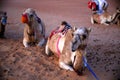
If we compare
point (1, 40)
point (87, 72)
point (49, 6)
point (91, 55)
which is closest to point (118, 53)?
point (91, 55)

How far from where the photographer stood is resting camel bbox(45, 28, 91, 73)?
4.10 m

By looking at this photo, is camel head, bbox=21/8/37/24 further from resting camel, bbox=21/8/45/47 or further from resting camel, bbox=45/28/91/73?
resting camel, bbox=45/28/91/73

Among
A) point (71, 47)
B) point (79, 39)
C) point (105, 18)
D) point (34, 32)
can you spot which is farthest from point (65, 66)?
point (105, 18)

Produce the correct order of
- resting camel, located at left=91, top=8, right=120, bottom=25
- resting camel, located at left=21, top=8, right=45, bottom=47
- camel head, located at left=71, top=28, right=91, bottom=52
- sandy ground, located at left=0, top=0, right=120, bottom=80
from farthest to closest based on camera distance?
1. resting camel, located at left=91, top=8, right=120, bottom=25
2. resting camel, located at left=21, top=8, right=45, bottom=47
3. sandy ground, located at left=0, top=0, right=120, bottom=80
4. camel head, located at left=71, top=28, right=91, bottom=52

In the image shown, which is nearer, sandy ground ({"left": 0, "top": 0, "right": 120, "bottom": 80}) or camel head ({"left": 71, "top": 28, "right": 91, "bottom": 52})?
camel head ({"left": 71, "top": 28, "right": 91, "bottom": 52})

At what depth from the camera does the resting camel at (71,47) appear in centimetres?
410

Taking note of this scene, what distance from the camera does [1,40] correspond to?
6.38 meters

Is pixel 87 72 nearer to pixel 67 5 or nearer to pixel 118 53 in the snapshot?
pixel 118 53

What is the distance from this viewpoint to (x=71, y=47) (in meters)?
4.08

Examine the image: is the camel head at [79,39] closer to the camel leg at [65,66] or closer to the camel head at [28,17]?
the camel leg at [65,66]

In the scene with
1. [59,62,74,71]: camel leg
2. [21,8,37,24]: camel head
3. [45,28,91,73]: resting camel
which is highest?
[21,8,37,24]: camel head

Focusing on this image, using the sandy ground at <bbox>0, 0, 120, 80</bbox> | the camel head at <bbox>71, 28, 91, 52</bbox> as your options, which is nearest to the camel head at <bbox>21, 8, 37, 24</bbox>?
the sandy ground at <bbox>0, 0, 120, 80</bbox>

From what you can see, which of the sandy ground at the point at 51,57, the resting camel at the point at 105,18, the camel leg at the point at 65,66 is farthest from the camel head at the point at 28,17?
the resting camel at the point at 105,18

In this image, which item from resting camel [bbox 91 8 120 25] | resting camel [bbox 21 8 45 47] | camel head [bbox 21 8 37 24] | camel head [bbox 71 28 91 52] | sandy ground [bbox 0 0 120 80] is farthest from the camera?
resting camel [bbox 91 8 120 25]
